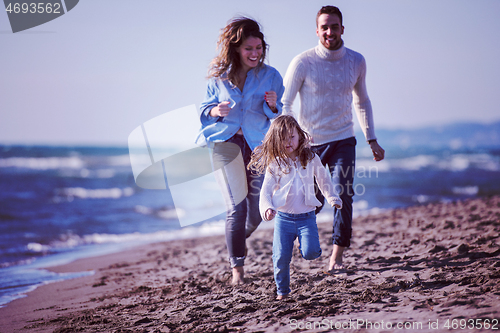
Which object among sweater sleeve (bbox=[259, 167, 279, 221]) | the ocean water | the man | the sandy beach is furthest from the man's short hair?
the ocean water

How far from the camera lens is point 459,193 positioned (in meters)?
13.2

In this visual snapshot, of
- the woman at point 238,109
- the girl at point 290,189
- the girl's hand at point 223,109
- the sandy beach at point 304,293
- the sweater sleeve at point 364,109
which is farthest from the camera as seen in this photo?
the sweater sleeve at point 364,109

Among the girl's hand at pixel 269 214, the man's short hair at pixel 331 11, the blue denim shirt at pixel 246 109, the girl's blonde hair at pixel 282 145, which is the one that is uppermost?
the man's short hair at pixel 331 11

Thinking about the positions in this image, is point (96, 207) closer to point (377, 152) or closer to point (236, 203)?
point (236, 203)

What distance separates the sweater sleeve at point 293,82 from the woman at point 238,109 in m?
0.12

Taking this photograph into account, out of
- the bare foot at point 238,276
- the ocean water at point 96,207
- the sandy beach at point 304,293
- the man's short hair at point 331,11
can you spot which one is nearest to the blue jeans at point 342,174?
the sandy beach at point 304,293

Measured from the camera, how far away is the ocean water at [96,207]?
20.4 ft

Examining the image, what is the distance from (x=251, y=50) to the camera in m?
3.26

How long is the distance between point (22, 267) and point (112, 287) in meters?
2.07

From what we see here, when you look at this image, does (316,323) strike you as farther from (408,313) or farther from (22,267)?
(22,267)

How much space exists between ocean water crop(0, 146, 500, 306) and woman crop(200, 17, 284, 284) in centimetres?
237

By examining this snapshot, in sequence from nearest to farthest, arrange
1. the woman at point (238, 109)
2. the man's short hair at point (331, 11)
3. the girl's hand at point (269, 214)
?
the girl's hand at point (269, 214) < the woman at point (238, 109) < the man's short hair at point (331, 11)

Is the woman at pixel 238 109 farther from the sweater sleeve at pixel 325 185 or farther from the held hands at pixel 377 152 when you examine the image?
the held hands at pixel 377 152

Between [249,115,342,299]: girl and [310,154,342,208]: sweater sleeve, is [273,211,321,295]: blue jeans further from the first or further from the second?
[310,154,342,208]: sweater sleeve
